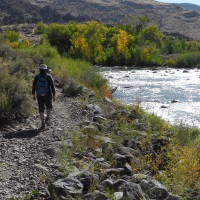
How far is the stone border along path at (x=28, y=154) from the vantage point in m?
7.00

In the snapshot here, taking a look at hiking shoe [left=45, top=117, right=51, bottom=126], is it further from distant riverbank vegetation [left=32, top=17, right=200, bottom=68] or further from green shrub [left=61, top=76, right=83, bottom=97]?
distant riverbank vegetation [left=32, top=17, right=200, bottom=68]

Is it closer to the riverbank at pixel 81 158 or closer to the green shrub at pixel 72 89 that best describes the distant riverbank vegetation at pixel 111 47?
the green shrub at pixel 72 89

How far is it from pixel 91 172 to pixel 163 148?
11.9ft

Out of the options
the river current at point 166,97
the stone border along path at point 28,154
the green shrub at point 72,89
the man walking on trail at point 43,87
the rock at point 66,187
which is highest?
the man walking on trail at point 43,87

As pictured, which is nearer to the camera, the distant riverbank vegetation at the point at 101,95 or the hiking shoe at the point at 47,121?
the distant riverbank vegetation at the point at 101,95

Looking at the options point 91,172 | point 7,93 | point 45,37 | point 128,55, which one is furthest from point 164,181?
point 45,37

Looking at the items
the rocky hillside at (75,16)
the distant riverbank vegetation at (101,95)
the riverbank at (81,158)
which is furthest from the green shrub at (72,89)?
the rocky hillside at (75,16)

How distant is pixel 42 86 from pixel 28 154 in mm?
2985

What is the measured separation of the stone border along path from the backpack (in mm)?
1028

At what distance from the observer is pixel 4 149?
8.87 metres

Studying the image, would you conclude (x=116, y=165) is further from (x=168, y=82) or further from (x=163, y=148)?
(x=168, y=82)

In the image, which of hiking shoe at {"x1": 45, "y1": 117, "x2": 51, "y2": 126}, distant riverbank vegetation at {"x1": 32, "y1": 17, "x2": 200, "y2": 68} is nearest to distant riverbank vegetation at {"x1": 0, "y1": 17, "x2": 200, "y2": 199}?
hiking shoe at {"x1": 45, "y1": 117, "x2": 51, "y2": 126}

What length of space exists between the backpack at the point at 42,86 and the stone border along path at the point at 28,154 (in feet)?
3.37

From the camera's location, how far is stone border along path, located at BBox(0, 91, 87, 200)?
7.00 metres
